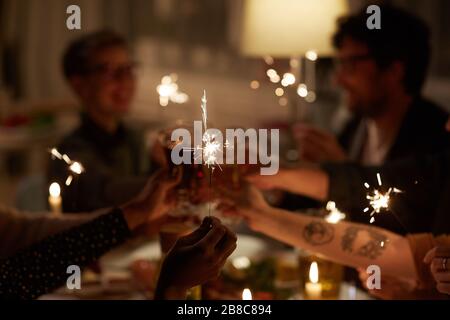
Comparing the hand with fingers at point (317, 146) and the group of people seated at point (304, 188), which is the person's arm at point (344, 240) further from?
the hand with fingers at point (317, 146)

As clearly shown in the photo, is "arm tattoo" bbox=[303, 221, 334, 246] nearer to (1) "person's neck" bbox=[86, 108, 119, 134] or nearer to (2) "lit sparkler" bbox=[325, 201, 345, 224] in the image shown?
(2) "lit sparkler" bbox=[325, 201, 345, 224]

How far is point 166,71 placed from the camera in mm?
5156

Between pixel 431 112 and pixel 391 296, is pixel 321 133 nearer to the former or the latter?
pixel 431 112

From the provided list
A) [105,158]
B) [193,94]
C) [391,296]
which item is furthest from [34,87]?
[391,296]

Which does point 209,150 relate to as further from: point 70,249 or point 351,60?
point 351,60

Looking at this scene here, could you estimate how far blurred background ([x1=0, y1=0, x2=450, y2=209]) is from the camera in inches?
144

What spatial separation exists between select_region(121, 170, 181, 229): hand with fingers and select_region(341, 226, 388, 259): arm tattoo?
14.2 inches

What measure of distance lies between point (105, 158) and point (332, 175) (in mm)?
943

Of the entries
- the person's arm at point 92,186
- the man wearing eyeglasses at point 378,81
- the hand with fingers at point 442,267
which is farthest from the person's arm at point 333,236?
the man wearing eyeglasses at point 378,81

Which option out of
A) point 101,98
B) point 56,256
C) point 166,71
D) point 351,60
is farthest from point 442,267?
point 166,71

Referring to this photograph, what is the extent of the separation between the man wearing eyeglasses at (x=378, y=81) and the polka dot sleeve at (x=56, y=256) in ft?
3.28

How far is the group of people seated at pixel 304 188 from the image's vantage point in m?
1.35
